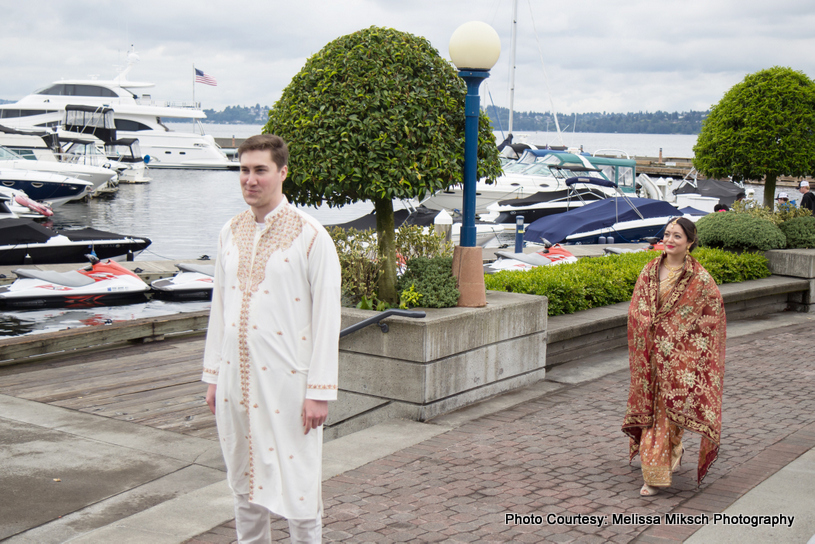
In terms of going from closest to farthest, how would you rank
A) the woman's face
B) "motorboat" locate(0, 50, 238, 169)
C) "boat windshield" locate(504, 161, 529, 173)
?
1. the woman's face
2. "boat windshield" locate(504, 161, 529, 173)
3. "motorboat" locate(0, 50, 238, 169)

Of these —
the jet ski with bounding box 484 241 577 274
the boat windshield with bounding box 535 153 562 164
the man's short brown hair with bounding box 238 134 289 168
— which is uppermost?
the boat windshield with bounding box 535 153 562 164

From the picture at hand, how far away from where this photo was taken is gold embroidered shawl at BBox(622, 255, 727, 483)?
468 centimetres

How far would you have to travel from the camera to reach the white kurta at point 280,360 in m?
3.19

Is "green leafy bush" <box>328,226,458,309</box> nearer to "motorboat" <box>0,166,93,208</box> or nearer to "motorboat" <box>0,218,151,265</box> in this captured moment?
"motorboat" <box>0,218,151,265</box>

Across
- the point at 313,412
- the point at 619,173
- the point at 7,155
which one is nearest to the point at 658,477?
the point at 313,412

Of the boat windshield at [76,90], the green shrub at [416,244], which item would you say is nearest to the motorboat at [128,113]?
the boat windshield at [76,90]

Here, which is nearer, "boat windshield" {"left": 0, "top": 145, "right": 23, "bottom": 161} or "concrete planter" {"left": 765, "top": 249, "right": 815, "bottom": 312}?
"concrete planter" {"left": 765, "top": 249, "right": 815, "bottom": 312}

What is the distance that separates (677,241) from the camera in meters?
4.77

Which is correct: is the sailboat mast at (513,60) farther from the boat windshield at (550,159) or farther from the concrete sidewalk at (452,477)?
the concrete sidewalk at (452,477)

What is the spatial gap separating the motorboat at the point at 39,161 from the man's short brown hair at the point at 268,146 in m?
36.8

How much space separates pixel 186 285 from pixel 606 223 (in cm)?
1116

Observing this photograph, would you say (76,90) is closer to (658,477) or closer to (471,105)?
(471,105)

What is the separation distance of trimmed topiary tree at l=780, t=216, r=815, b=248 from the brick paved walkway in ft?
19.0

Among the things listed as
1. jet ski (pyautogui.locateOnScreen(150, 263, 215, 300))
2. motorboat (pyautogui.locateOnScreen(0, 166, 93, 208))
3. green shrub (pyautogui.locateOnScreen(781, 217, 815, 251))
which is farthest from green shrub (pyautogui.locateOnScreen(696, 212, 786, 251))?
motorboat (pyautogui.locateOnScreen(0, 166, 93, 208))
